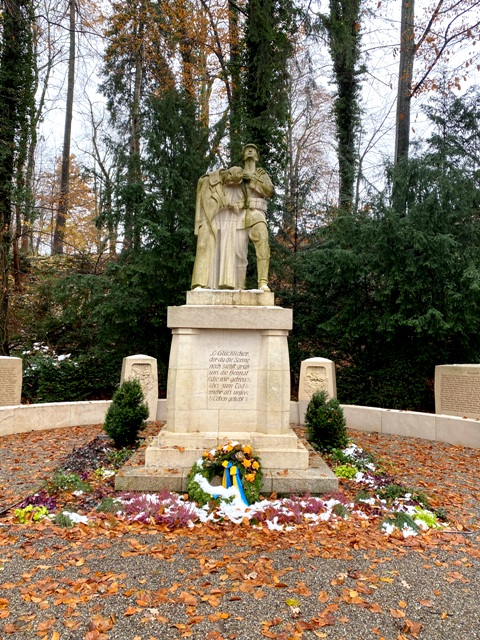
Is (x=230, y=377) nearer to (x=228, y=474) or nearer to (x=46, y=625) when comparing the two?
(x=228, y=474)

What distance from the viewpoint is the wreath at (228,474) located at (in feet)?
15.0

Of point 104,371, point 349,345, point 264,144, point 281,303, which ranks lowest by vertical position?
point 104,371

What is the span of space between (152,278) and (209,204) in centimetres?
498

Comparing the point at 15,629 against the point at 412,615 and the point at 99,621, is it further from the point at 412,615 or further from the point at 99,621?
the point at 412,615

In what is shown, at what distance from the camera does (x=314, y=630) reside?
262 centimetres

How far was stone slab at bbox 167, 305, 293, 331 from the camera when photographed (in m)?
5.40

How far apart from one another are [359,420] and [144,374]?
468cm

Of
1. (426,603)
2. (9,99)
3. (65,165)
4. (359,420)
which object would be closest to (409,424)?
(359,420)

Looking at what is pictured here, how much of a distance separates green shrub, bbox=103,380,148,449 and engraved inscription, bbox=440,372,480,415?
5.88 metres

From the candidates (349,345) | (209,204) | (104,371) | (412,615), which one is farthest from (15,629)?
(349,345)

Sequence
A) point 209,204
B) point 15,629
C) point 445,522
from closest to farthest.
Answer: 1. point 15,629
2. point 445,522
3. point 209,204

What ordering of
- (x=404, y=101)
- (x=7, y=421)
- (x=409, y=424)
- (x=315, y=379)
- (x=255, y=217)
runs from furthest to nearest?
(x=404, y=101), (x=315, y=379), (x=409, y=424), (x=7, y=421), (x=255, y=217)

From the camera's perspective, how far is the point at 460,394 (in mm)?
8562

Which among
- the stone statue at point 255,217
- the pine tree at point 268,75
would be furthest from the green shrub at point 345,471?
the pine tree at point 268,75
